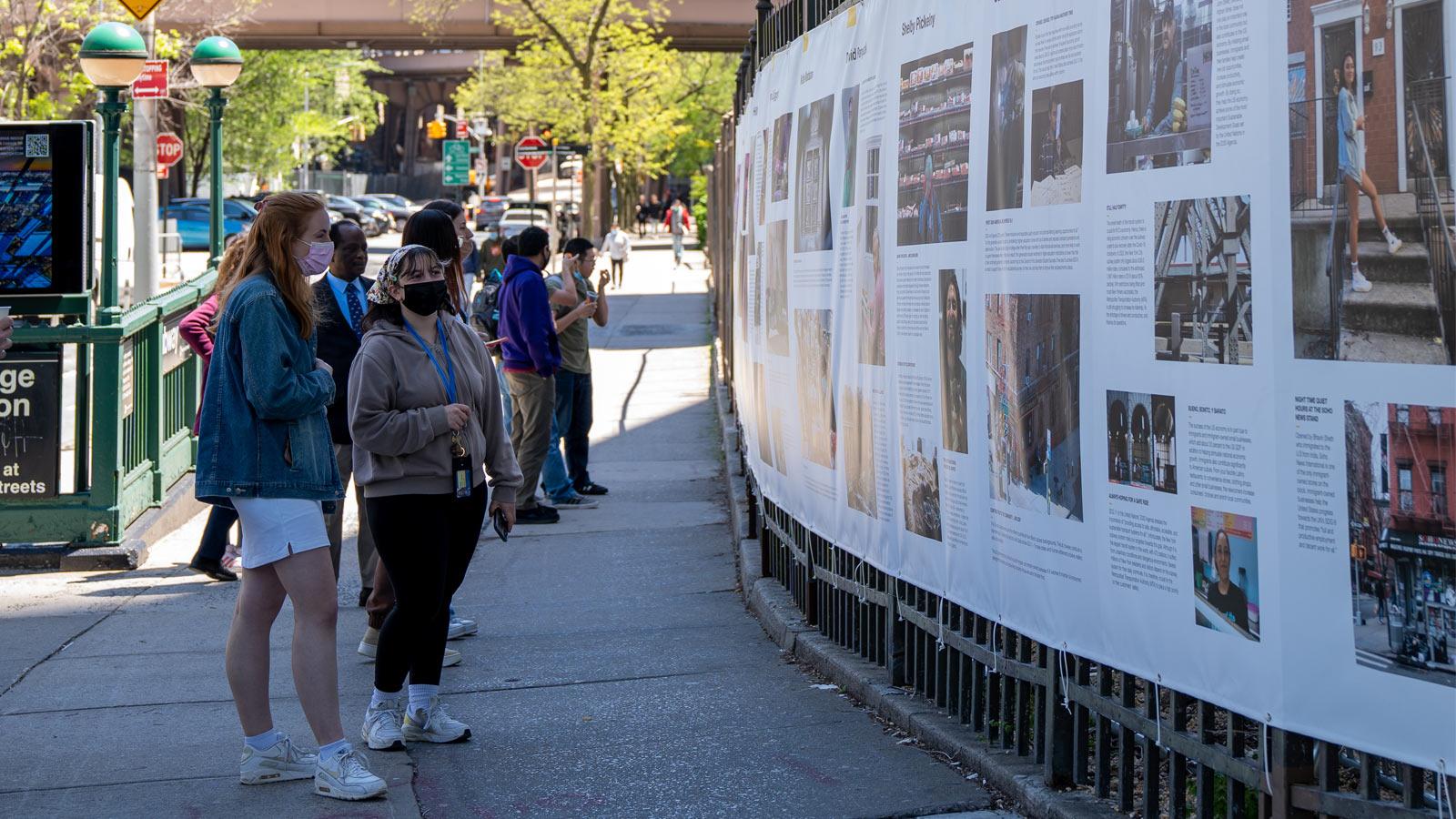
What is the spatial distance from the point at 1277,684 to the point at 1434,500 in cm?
57

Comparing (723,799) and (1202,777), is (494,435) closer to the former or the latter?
(723,799)

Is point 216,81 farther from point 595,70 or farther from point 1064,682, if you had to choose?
point 595,70

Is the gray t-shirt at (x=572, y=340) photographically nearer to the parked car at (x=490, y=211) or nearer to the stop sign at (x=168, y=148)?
the stop sign at (x=168, y=148)

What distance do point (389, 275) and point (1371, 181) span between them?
314 centimetres

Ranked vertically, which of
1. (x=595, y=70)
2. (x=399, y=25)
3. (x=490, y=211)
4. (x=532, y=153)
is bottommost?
(x=532, y=153)

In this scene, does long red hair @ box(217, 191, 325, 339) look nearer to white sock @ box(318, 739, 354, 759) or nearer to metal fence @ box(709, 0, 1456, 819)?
white sock @ box(318, 739, 354, 759)

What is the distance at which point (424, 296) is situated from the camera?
5285 millimetres

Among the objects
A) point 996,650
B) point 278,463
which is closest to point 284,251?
point 278,463

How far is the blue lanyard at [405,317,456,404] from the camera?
5309 millimetres

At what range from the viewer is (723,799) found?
16.0 feet

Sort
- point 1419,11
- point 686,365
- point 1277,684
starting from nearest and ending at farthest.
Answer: point 1419,11 < point 1277,684 < point 686,365

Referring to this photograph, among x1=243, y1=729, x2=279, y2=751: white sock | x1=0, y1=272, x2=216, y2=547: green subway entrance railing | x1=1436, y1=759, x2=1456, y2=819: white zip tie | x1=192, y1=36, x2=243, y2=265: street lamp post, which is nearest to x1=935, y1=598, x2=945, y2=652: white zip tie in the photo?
x1=243, y1=729, x2=279, y2=751: white sock

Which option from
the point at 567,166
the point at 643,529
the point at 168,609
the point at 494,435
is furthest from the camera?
the point at 567,166

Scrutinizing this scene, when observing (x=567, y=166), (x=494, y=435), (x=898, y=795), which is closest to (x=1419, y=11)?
(x=898, y=795)
